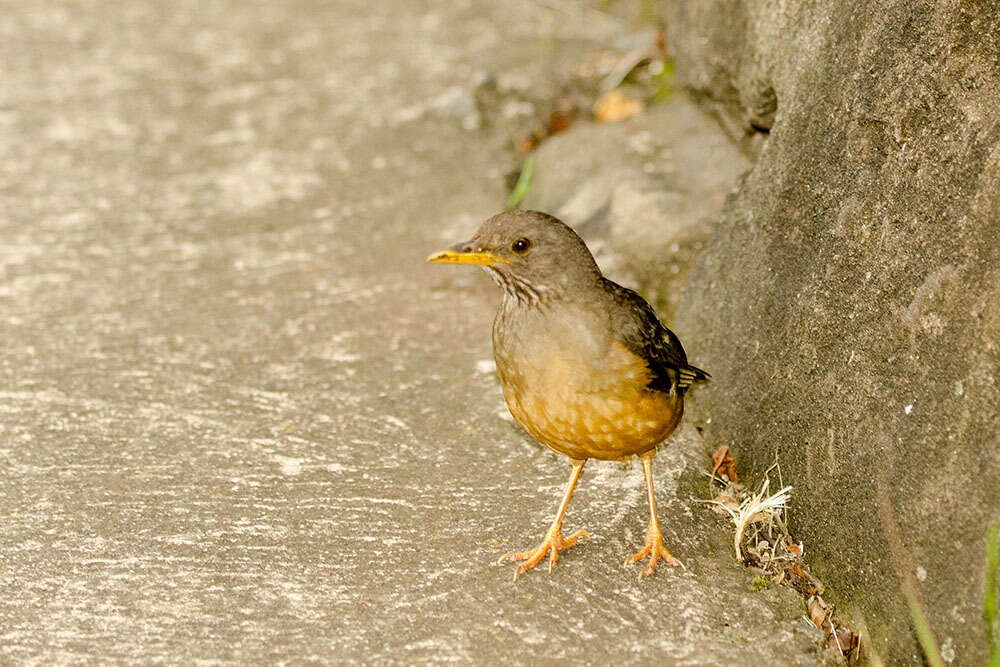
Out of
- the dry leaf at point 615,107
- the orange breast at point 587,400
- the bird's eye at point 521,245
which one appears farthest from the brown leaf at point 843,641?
the dry leaf at point 615,107

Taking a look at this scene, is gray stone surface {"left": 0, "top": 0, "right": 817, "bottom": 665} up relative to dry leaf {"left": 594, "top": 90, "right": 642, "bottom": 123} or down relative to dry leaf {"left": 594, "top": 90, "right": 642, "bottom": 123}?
down

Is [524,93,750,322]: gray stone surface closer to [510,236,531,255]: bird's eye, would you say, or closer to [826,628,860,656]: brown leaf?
[510,236,531,255]: bird's eye

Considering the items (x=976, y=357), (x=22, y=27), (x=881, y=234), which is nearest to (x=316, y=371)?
(x=881, y=234)

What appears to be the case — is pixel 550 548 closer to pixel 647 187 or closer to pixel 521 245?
pixel 521 245

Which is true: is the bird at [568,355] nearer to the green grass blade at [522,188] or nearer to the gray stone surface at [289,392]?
the gray stone surface at [289,392]

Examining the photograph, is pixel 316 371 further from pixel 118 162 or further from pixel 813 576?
pixel 118 162

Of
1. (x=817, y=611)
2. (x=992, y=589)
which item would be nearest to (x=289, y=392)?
(x=817, y=611)

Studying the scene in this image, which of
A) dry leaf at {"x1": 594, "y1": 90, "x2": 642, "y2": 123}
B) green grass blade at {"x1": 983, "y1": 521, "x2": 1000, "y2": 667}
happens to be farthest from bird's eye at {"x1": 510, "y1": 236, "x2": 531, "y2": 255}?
dry leaf at {"x1": 594, "y1": 90, "x2": 642, "y2": 123}
